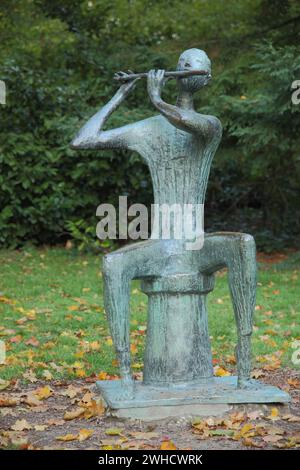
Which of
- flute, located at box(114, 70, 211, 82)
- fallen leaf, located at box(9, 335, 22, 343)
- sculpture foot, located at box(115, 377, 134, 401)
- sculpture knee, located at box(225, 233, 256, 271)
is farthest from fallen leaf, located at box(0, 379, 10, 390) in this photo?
flute, located at box(114, 70, 211, 82)

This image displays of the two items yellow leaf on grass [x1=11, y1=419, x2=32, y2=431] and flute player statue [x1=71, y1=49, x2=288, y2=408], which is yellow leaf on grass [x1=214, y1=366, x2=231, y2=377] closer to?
flute player statue [x1=71, y1=49, x2=288, y2=408]

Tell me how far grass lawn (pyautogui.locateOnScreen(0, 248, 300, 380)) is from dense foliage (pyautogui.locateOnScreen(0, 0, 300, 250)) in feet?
4.76

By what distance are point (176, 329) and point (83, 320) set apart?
9.61 ft

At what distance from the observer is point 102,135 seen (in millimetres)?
4809

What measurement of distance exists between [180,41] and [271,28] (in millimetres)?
1434

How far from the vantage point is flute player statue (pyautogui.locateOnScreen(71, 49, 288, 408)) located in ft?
15.3

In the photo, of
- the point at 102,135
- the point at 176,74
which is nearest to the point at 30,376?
the point at 102,135

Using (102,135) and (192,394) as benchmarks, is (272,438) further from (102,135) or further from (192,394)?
(102,135)

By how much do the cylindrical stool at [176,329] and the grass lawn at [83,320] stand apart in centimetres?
118

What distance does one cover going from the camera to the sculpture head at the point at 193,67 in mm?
4789

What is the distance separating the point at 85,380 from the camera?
5.81 meters

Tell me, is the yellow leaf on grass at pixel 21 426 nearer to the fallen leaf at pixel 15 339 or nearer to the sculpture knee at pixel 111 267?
the sculpture knee at pixel 111 267

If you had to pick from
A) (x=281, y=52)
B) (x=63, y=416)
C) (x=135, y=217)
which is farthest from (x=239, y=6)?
(x=63, y=416)
